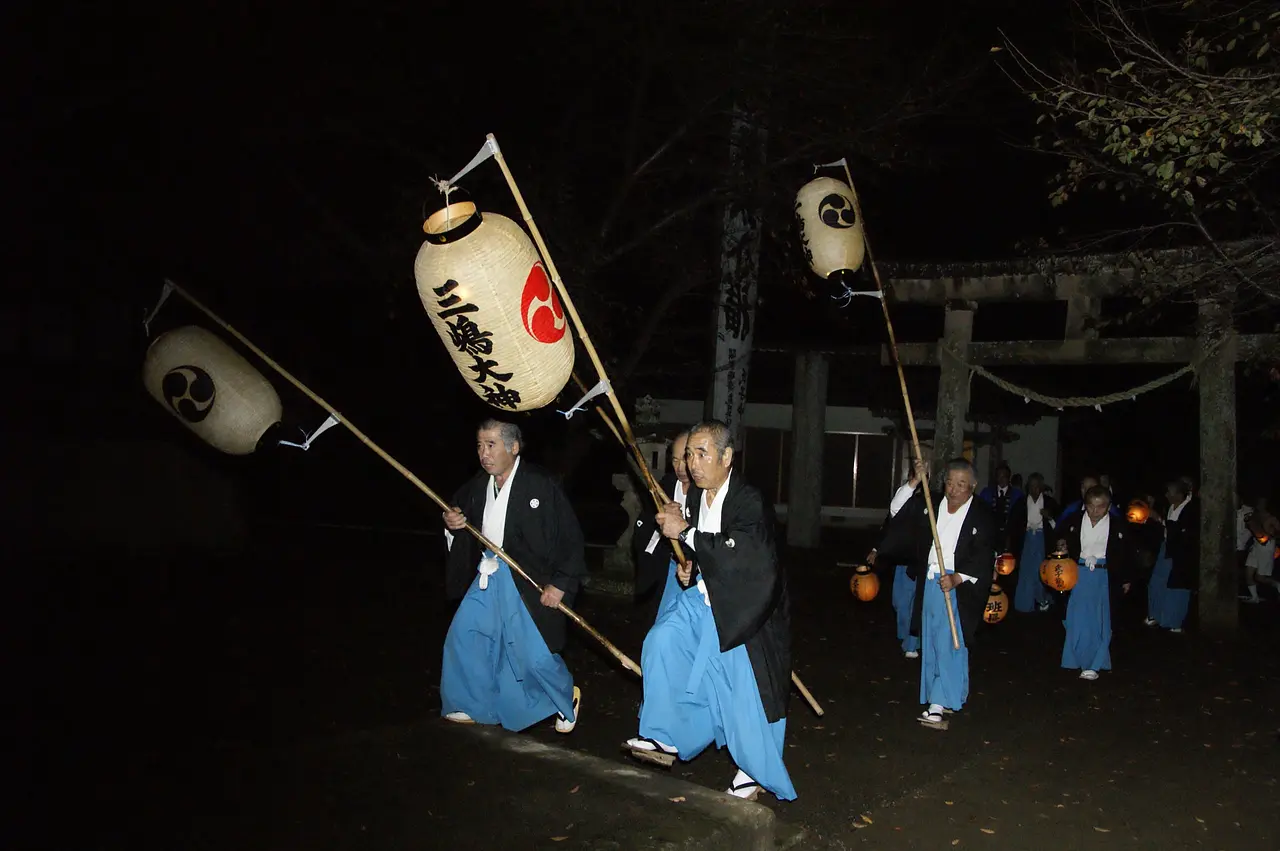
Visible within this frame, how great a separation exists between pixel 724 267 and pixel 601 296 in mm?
1281

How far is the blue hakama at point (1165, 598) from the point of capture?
12539mm

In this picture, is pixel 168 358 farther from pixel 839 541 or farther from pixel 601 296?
pixel 839 541

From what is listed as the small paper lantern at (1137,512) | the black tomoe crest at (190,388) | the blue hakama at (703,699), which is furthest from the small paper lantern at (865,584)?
the small paper lantern at (1137,512)

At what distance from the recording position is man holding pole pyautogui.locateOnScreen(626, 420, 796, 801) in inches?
210

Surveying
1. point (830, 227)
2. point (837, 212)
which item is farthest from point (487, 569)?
point (837, 212)

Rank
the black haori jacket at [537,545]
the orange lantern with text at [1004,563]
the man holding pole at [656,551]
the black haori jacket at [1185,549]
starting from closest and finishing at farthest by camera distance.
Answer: the black haori jacket at [537,545], the man holding pole at [656,551], the orange lantern with text at [1004,563], the black haori jacket at [1185,549]

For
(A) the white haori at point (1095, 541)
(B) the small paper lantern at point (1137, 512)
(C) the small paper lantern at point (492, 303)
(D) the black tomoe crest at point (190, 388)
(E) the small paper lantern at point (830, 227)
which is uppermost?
(E) the small paper lantern at point (830, 227)

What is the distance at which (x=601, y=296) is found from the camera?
35.5ft

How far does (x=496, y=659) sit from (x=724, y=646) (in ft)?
5.36

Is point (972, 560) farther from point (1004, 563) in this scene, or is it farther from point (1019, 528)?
point (1019, 528)

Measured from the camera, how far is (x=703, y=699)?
5.53 m

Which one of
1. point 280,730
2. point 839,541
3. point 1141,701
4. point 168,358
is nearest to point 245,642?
point 280,730

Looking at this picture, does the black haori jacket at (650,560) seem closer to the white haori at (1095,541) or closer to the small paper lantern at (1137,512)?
the white haori at (1095,541)

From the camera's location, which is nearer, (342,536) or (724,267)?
(724,267)
